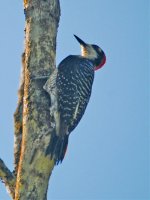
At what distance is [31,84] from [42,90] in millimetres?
162

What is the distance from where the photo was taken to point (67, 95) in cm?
557

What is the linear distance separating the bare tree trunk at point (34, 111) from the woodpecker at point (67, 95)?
128 mm

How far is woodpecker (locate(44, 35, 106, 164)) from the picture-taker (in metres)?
5.02

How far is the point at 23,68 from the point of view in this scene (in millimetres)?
5477

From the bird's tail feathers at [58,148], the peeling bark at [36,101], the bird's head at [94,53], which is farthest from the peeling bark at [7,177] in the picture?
the bird's head at [94,53]

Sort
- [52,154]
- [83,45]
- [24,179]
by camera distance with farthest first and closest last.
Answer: [83,45]
[52,154]
[24,179]

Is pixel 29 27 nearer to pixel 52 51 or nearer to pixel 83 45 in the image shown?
pixel 52 51

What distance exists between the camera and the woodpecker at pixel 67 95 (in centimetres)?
502

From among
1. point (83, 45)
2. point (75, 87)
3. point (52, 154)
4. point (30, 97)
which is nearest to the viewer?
point (52, 154)

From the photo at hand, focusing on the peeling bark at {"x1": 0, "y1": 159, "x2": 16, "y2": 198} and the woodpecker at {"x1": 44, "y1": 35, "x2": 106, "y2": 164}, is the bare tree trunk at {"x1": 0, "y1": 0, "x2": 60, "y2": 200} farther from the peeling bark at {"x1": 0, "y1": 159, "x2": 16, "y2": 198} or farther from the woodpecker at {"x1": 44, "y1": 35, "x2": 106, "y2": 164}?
the woodpecker at {"x1": 44, "y1": 35, "x2": 106, "y2": 164}

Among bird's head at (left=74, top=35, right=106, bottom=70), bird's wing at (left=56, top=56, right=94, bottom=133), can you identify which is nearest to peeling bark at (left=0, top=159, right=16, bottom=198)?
bird's wing at (left=56, top=56, right=94, bottom=133)

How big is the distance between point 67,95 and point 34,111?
0.79 metres

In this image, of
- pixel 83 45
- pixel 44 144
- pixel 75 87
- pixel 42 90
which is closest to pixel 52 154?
pixel 44 144

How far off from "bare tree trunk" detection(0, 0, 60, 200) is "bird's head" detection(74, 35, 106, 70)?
171cm
